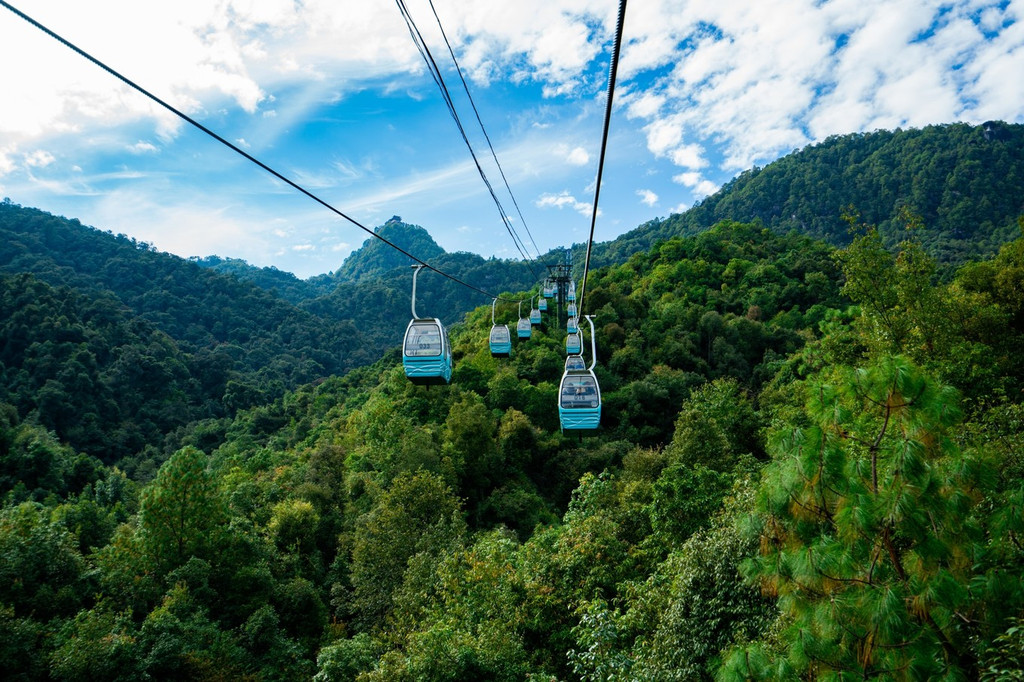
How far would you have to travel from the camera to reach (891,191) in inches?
2943

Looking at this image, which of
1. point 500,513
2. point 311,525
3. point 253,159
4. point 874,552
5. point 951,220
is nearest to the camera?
point 253,159

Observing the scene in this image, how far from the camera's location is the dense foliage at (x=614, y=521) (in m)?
4.89

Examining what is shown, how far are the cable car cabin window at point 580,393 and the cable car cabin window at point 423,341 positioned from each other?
2.96 metres

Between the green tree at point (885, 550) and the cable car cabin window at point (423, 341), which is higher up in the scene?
the cable car cabin window at point (423, 341)

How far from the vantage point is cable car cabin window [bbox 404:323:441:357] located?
10008mm

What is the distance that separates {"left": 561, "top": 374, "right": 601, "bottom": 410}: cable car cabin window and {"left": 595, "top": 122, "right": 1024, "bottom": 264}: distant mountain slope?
2270 inches

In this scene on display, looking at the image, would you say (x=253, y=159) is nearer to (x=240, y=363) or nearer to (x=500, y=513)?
(x=500, y=513)

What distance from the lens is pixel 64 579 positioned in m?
14.9

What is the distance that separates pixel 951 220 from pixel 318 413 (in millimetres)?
75634

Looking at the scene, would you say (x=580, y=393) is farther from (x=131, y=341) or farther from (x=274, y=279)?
(x=274, y=279)

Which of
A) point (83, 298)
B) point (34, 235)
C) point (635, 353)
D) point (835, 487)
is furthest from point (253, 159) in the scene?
point (34, 235)

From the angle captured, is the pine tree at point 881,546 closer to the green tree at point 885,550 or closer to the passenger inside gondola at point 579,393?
the green tree at point 885,550

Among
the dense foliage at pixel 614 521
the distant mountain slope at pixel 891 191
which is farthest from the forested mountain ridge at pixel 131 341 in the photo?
the distant mountain slope at pixel 891 191

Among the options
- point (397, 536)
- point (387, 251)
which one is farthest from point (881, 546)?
point (387, 251)
